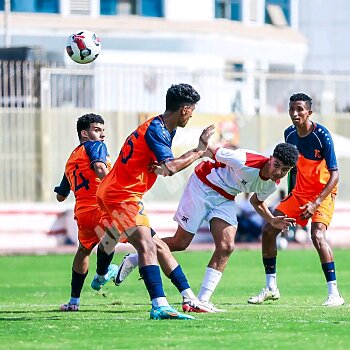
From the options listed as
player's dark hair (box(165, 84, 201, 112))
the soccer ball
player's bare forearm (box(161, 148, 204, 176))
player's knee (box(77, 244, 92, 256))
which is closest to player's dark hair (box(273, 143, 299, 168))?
player's dark hair (box(165, 84, 201, 112))

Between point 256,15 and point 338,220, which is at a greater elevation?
point 256,15

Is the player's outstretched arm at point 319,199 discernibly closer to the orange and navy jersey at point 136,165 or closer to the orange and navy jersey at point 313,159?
the orange and navy jersey at point 313,159

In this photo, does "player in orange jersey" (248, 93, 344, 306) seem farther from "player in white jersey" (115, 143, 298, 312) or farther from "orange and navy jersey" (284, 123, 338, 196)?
"player in white jersey" (115, 143, 298, 312)

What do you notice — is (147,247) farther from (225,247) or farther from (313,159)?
(313,159)

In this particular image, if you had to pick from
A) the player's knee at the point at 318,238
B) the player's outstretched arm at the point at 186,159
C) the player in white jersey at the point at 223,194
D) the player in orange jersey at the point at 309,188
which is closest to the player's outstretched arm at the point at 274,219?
the player in white jersey at the point at 223,194

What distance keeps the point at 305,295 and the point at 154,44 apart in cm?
2777

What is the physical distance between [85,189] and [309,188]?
3.05 m

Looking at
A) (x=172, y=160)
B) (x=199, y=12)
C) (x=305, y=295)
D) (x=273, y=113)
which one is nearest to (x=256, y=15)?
(x=199, y=12)

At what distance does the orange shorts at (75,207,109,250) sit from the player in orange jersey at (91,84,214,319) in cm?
135

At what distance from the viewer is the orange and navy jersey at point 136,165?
1288cm

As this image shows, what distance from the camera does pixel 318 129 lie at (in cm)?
1611

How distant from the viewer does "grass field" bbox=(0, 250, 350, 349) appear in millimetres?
11070

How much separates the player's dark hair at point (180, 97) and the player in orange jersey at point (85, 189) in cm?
167

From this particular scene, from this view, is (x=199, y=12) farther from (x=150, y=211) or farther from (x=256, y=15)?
(x=150, y=211)
